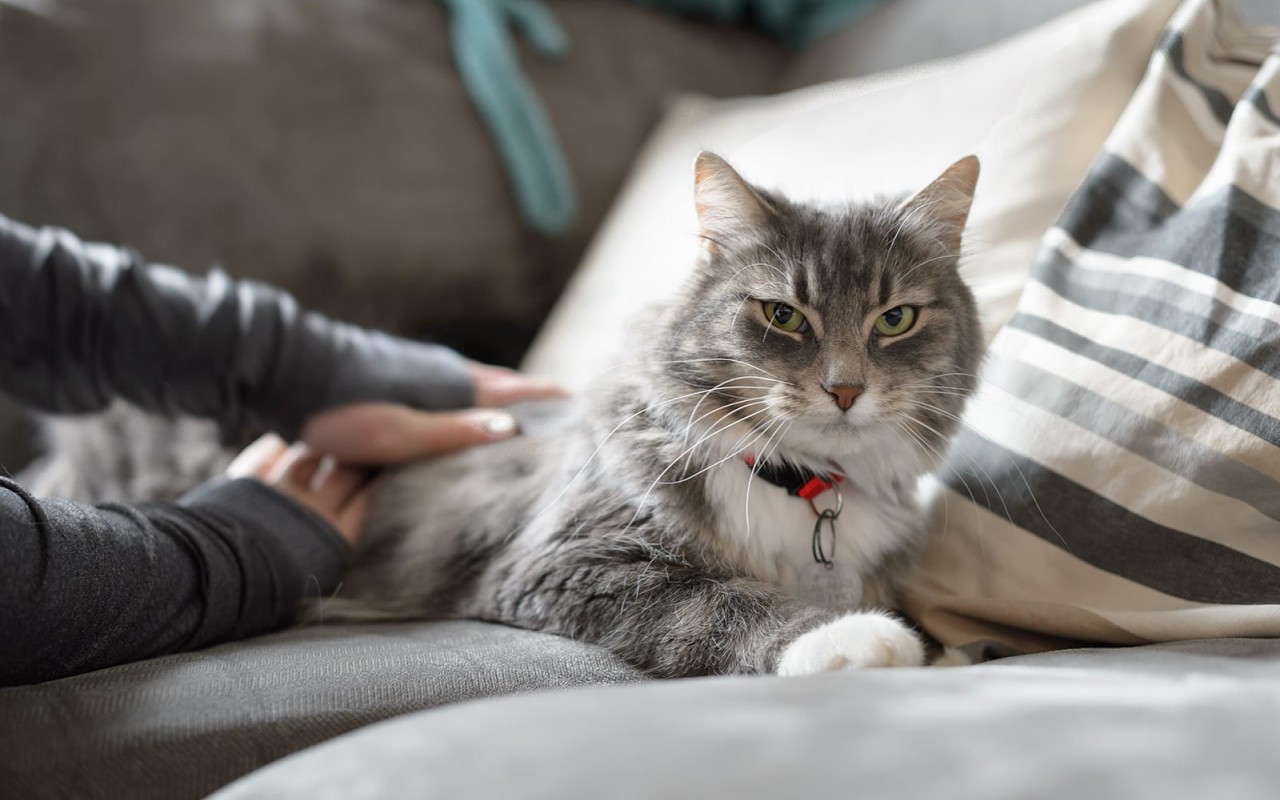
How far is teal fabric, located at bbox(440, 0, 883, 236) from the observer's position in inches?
78.2

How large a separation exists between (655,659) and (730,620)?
0.09m

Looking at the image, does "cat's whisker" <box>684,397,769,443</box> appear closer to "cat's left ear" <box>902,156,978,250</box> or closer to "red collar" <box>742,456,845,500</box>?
"red collar" <box>742,456,845,500</box>

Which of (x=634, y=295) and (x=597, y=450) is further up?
(x=634, y=295)

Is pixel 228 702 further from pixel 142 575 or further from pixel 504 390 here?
pixel 504 390

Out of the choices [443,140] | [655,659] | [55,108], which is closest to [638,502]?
[655,659]

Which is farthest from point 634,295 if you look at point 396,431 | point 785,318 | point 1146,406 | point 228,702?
point 228,702

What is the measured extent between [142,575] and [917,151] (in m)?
1.21

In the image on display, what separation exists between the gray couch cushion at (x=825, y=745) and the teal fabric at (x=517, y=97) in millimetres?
1538

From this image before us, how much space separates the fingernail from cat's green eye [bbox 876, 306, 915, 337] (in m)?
0.66

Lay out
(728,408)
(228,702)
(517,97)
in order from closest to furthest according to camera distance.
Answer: (228,702)
(728,408)
(517,97)

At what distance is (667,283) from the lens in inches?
61.6

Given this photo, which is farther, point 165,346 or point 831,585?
point 165,346

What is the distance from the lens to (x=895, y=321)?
3.59 ft

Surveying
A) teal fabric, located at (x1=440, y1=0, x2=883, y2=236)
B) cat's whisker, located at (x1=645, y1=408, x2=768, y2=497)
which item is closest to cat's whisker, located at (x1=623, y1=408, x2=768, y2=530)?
cat's whisker, located at (x1=645, y1=408, x2=768, y2=497)
